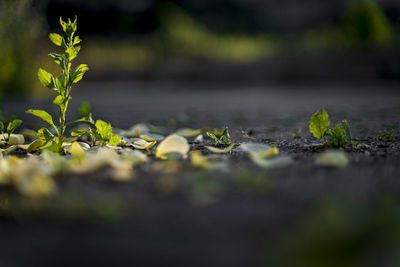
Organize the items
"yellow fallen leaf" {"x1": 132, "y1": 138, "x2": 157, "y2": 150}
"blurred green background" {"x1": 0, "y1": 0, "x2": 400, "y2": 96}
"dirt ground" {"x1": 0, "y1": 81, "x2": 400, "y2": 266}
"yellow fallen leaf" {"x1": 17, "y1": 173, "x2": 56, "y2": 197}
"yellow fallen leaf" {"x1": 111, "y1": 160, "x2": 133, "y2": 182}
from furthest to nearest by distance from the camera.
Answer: "blurred green background" {"x1": 0, "y1": 0, "x2": 400, "y2": 96} → "yellow fallen leaf" {"x1": 132, "y1": 138, "x2": 157, "y2": 150} → "yellow fallen leaf" {"x1": 111, "y1": 160, "x2": 133, "y2": 182} → "yellow fallen leaf" {"x1": 17, "y1": 173, "x2": 56, "y2": 197} → "dirt ground" {"x1": 0, "y1": 81, "x2": 400, "y2": 266}

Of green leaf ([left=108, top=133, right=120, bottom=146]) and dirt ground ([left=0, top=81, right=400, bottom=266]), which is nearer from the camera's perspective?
dirt ground ([left=0, top=81, right=400, bottom=266])

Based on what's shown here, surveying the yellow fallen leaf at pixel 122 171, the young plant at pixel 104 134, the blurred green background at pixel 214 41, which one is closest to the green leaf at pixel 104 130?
the young plant at pixel 104 134

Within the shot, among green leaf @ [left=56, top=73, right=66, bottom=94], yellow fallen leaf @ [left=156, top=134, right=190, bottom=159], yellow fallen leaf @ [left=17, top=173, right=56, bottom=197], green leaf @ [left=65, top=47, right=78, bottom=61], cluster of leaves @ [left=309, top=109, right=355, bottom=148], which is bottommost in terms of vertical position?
yellow fallen leaf @ [left=17, top=173, right=56, bottom=197]

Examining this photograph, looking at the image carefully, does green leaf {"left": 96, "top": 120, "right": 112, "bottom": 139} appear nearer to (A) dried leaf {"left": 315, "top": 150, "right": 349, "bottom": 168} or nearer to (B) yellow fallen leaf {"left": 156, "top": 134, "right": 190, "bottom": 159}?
(B) yellow fallen leaf {"left": 156, "top": 134, "right": 190, "bottom": 159}

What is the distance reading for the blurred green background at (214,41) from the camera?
11.6 feet

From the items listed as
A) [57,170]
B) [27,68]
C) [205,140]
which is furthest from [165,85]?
[57,170]

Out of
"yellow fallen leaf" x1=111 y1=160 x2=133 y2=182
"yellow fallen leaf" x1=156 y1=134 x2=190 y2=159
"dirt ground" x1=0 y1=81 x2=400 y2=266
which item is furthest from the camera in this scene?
"yellow fallen leaf" x1=156 y1=134 x2=190 y2=159

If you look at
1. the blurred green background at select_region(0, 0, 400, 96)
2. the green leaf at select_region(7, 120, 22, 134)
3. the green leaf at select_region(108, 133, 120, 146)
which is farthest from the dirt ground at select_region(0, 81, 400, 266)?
the blurred green background at select_region(0, 0, 400, 96)

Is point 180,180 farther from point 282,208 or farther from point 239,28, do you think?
point 239,28

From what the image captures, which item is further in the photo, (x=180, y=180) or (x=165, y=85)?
(x=165, y=85)

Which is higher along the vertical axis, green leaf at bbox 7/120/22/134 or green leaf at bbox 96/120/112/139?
green leaf at bbox 7/120/22/134

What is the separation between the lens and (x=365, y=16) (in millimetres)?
5398

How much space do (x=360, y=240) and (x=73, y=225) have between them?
1.18ft

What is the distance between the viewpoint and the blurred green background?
3.54 meters
